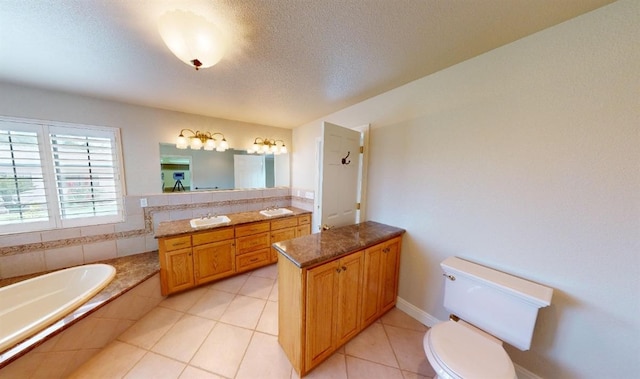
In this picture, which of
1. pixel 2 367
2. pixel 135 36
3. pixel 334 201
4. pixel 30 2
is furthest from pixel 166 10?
pixel 2 367

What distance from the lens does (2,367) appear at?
1088 mm

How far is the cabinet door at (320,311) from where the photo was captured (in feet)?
4.42

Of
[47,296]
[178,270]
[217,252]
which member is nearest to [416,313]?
[217,252]

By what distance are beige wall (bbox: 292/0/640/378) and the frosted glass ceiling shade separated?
175 centimetres

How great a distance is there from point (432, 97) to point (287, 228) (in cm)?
251

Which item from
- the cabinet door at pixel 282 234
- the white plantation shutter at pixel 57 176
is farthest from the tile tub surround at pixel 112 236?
the cabinet door at pixel 282 234

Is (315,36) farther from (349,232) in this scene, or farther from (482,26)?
(349,232)

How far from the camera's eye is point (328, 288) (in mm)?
1438

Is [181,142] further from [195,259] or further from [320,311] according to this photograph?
[320,311]

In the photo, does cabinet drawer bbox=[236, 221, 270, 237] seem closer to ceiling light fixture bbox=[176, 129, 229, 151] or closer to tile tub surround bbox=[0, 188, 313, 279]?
tile tub surround bbox=[0, 188, 313, 279]

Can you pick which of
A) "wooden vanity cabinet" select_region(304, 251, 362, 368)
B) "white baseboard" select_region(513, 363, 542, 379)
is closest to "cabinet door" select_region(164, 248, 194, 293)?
"wooden vanity cabinet" select_region(304, 251, 362, 368)

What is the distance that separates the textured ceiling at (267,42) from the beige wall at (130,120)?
0.52 feet

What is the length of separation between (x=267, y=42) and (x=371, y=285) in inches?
84.2

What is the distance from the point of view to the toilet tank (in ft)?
3.81
